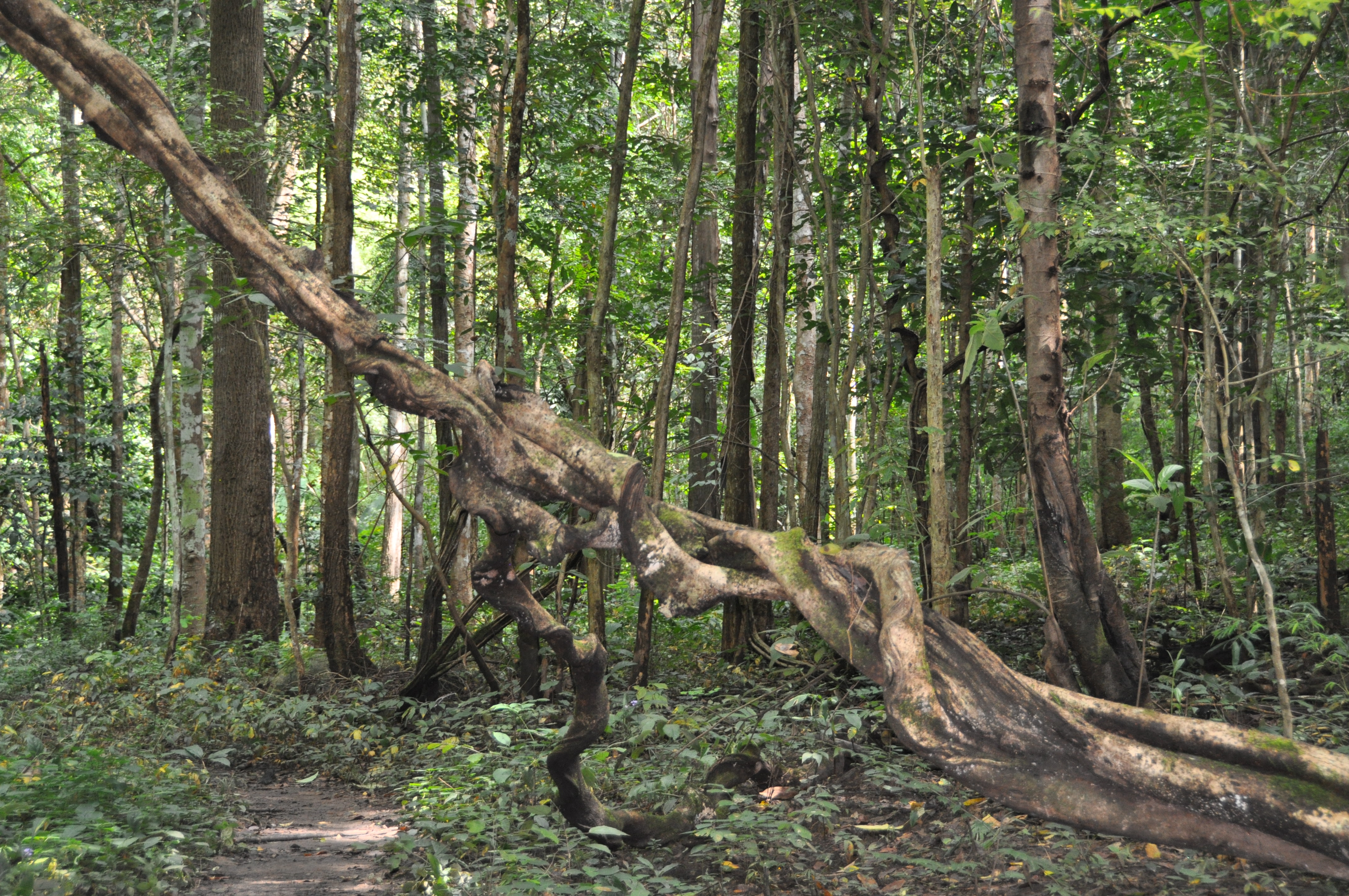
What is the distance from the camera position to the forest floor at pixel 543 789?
324 cm

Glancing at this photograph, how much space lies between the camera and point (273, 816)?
4.94m

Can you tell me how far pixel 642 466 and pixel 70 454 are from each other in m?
12.2

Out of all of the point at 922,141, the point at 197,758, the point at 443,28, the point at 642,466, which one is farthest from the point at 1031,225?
the point at 443,28

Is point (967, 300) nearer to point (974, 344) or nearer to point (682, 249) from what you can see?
point (682, 249)

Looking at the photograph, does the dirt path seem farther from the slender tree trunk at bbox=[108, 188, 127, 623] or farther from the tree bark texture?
the slender tree trunk at bbox=[108, 188, 127, 623]

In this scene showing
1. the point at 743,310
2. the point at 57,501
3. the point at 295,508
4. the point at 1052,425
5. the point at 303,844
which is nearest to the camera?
the point at 1052,425

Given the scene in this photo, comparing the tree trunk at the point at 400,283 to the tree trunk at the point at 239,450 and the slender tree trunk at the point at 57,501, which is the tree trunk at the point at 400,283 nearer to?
the tree trunk at the point at 239,450

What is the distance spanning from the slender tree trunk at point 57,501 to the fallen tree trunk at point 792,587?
925 cm

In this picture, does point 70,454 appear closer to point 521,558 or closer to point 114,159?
point 114,159

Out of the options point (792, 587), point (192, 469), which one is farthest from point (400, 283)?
point (792, 587)

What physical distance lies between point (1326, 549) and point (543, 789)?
4.82 metres

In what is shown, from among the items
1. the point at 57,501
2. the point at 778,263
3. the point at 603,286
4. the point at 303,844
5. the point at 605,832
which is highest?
the point at 778,263

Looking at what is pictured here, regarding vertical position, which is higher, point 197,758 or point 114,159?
point 114,159

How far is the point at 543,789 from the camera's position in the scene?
14.7ft
